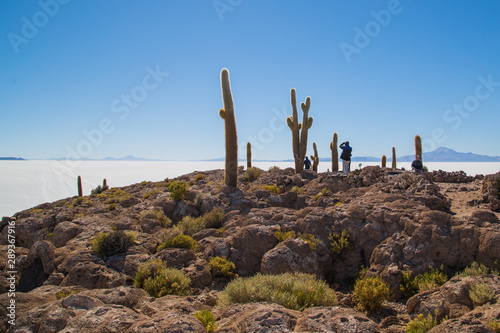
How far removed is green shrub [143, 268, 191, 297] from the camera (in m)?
6.87

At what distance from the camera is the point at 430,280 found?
23.6 ft

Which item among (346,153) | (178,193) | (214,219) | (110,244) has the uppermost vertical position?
(346,153)

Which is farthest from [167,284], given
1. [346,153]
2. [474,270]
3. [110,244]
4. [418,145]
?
[418,145]

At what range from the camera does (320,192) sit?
1562 centimetres

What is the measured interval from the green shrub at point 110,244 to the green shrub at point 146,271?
1.86 metres

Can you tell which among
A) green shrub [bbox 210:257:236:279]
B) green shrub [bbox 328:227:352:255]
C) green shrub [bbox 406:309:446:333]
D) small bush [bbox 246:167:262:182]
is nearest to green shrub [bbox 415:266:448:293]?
green shrub [bbox 328:227:352:255]

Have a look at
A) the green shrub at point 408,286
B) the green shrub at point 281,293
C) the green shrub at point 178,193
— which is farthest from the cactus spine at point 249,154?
the green shrub at point 281,293

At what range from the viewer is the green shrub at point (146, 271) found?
7.44 metres

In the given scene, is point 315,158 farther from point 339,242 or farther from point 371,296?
point 371,296

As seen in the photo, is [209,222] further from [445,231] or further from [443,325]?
[443,325]

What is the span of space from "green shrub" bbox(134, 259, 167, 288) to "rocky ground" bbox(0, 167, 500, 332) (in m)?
0.47

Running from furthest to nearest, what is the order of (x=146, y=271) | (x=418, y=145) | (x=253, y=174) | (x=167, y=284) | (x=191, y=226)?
(x=418, y=145), (x=253, y=174), (x=191, y=226), (x=146, y=271), (x=167, y=284)

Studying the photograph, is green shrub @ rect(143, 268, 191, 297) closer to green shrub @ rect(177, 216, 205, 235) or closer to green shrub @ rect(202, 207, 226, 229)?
green shrub @ rect(177, 216, 205, 235)

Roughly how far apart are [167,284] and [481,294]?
620 centimetres
